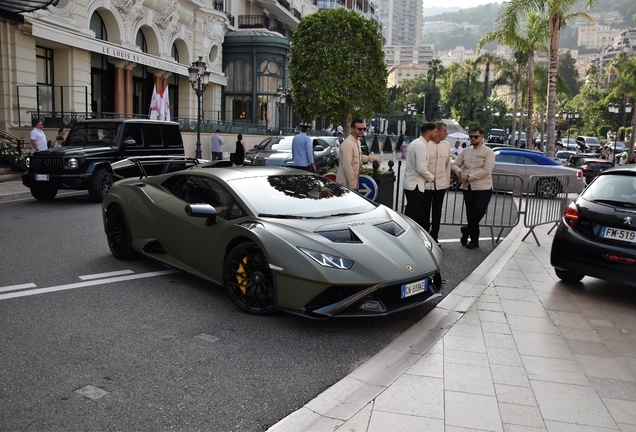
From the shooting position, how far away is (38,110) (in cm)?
2219

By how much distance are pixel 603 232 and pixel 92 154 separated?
10643 millimetres

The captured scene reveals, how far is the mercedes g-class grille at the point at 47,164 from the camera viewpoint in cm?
1243

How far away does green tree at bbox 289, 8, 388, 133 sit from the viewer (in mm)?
31625

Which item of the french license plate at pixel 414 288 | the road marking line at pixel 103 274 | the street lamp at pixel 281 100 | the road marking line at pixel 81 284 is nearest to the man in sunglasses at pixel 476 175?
the french license plate at pixel 414 288

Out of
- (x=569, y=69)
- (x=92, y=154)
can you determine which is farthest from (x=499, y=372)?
(x=569, y=69)

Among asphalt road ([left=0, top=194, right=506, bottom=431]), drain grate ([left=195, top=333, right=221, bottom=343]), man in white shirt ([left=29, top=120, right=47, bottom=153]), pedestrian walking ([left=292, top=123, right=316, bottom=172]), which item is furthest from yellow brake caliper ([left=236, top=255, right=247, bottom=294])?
man in white shirt ([left=29, top=120, right=47, bottom=153])

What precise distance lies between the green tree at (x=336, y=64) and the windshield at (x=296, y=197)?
26335 millimetres

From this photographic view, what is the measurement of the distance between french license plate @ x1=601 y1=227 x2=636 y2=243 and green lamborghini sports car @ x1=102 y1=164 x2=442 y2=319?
199cm

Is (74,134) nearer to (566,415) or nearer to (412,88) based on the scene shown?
(566,415)

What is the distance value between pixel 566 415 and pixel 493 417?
0.50 m

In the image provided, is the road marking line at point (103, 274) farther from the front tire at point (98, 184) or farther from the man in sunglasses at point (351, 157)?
the front tire at point (98, 184)

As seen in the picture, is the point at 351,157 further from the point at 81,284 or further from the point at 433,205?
the point at 81,284

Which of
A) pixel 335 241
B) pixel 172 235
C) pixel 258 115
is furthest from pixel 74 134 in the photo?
pixel 258 115

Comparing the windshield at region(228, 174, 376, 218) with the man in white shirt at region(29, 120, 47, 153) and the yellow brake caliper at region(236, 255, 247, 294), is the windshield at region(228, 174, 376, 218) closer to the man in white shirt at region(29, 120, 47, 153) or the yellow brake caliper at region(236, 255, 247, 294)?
the yellow brake caliper at region(236, 255, 247, 294)
